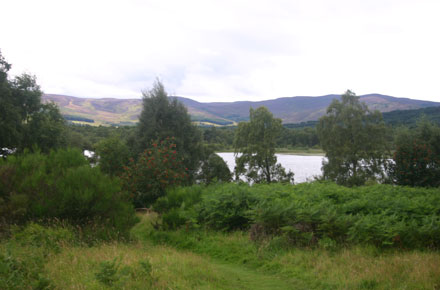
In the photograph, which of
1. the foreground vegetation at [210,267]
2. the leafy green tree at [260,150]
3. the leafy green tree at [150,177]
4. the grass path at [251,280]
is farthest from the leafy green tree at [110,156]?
the grass path at [251,280]

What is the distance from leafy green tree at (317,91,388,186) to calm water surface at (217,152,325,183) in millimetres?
2817

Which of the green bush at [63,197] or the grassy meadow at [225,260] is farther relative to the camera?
the green bush at [63,197]

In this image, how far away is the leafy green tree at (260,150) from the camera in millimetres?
32281

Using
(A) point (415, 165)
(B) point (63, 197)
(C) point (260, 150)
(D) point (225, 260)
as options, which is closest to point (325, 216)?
(D) point (225, 260)

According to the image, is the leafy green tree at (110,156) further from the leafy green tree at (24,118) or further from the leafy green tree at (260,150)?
the leafy green tree at (260,150)

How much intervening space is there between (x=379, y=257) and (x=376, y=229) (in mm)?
815

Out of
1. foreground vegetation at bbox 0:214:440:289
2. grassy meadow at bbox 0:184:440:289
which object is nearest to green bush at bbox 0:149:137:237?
grassy meadow at bbox 0:184:440:289

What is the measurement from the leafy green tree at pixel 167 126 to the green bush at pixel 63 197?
16250 mm

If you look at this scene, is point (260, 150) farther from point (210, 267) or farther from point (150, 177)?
point (210, 267)

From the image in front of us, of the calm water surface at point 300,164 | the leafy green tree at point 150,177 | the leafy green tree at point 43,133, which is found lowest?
the calm water surface at point 300,164

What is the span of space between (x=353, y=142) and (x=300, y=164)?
40.7 ft

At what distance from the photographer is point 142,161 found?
17.5 meters

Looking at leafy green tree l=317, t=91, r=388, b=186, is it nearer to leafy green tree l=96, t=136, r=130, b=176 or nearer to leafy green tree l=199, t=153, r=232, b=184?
leafy green tree l=199, t=153, r=232, b=184

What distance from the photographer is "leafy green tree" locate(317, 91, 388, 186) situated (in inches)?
1219
